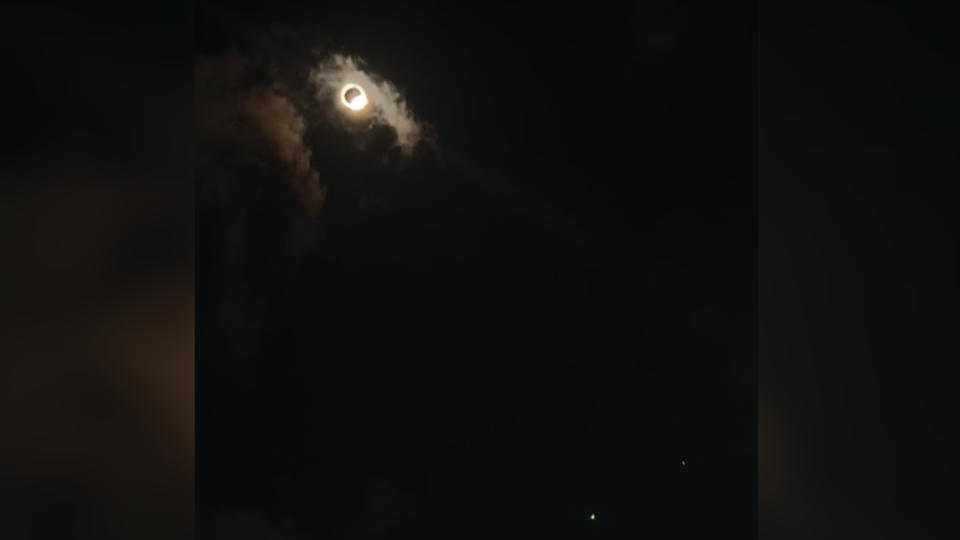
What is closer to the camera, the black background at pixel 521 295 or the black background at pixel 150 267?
the black background at pixel 150 267

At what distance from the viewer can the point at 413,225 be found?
11.1 feet

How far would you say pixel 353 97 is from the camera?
327cm

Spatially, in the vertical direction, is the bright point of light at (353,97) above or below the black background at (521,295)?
above

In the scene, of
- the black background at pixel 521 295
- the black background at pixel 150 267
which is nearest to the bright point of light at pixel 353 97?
the black background at pixel 521 295

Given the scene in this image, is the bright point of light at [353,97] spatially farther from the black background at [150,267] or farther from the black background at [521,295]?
the black background at [150,267]

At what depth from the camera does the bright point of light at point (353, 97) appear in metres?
3.25

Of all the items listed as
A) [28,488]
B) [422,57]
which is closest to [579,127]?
[422,57]

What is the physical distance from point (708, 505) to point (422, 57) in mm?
2865

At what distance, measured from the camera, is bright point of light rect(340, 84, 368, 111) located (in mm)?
3248

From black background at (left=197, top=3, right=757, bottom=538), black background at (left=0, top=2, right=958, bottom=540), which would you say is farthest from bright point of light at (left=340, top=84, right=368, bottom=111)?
black background at (left=0, top=2, right=958, bottom=540)

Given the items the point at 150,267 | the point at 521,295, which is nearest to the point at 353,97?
the point at 521,295

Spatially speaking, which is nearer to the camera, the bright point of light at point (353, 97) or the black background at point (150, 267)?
the black background at point (150, 267)

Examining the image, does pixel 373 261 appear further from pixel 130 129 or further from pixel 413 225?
pixel 130 129

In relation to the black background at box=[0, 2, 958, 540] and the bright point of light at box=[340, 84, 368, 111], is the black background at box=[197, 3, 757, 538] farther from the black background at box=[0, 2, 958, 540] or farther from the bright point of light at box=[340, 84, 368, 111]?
the black background at box=[0, 2, 958, 540]
